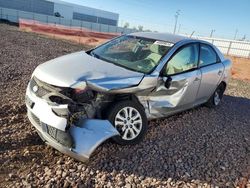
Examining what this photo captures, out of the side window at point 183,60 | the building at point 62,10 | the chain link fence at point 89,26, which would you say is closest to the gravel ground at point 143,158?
the side window at point 183,60

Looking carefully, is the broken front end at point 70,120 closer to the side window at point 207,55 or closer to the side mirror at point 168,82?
the side mirror at point 168,82

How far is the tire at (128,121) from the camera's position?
3.91m

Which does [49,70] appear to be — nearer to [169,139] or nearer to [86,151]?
[86,151]

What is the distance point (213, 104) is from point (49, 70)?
4.19 meters

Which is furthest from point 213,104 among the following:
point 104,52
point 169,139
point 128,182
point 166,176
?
point 128,182

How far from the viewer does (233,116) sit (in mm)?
6652

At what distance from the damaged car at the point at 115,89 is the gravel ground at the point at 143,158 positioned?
0.24 m

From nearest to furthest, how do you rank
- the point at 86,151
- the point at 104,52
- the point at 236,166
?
1. the point at 86,151
2. the point at 236,166
3. the point at 104,52

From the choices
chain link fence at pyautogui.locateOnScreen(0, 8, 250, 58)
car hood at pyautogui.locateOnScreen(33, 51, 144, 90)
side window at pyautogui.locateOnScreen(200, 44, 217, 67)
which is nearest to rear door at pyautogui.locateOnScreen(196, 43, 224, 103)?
side window at pyautogui.locateOnScreen(200, 44, 217, 67)

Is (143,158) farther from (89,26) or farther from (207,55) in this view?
(89,26)

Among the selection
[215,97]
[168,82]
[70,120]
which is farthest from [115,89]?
[215,97]

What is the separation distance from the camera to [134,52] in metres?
5.02

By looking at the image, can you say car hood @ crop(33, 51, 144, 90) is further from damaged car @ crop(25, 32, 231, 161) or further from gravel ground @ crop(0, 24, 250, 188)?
gravel ground @ crop(0, 24, 250, 188)

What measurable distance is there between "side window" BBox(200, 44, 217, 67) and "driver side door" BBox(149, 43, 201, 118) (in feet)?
0.68
